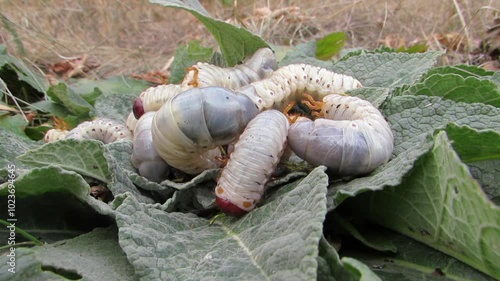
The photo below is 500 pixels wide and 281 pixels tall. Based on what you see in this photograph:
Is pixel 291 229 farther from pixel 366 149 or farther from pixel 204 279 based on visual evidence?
pixel 366 149

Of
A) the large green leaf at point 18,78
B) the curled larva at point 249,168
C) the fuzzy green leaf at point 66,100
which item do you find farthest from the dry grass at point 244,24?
the curled larva at point 249,168

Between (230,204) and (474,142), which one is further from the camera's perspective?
(230,204)

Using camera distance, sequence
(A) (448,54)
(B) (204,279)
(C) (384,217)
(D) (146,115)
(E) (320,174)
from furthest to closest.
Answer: (A) (448,54)
(D) (146,115)
(C) (384,217)
(E) (320,174)
(B) (204,279)

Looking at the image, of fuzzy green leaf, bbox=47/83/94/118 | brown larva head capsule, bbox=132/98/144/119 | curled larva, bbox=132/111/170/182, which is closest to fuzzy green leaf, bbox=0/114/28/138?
fuzzy green leaf, bbox=47/83/94/118

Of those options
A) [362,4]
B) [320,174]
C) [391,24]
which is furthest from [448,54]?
[320,174]

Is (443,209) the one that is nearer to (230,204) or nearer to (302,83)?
(230,204)

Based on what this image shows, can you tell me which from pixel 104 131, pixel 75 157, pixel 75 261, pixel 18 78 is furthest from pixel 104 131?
pixel 18 78
